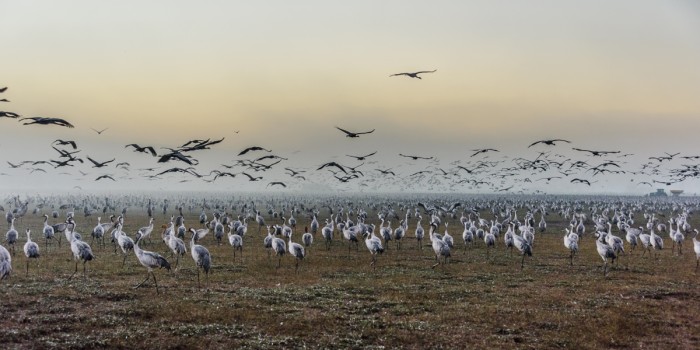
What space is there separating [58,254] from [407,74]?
24.8 metres

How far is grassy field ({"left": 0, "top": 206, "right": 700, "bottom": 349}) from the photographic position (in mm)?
13719

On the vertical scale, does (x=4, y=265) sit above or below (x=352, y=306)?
above

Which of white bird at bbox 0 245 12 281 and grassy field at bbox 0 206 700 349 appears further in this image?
white bird at bbox 0 245 12 281

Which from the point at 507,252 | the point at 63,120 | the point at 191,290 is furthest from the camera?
the point at 507,252

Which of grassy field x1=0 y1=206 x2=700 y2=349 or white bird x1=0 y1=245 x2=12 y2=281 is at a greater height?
white bird x1=0 y1=245 x2=12 y2=281

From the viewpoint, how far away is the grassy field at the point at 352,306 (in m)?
13.7

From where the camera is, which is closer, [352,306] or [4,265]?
[352,306]

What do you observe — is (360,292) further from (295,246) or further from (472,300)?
(295,246)

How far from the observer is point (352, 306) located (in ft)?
57.0

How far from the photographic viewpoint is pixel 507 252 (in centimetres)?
3359

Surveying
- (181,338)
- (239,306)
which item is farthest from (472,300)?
(181,338)

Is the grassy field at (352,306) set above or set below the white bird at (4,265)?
below

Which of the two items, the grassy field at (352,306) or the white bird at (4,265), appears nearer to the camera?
the grassy field at (352,306)

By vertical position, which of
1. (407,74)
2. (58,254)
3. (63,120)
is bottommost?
(58,254)
